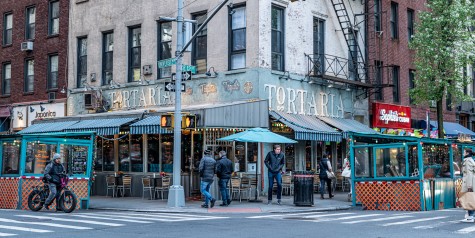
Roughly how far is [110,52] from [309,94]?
9.84 meters

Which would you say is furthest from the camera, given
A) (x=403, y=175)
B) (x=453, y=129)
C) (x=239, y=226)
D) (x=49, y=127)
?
(x=453, y=129)

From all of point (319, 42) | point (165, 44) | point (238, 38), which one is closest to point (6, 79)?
point (165, 44)

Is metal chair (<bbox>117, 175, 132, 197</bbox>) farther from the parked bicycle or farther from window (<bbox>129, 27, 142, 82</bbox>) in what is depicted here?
the parked bicycle

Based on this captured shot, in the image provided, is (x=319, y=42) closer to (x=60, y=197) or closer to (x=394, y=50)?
(x=394, y=50)

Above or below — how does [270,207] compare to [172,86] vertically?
below

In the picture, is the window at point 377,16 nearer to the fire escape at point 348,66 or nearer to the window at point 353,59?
the fire escape at point 348,66

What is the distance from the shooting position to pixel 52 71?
107ft

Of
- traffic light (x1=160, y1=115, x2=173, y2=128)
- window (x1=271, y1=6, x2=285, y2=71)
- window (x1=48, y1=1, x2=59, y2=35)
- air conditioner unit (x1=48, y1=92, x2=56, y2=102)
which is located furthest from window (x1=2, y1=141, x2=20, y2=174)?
window (x1=48, y1=1, x2=59, y2=35)

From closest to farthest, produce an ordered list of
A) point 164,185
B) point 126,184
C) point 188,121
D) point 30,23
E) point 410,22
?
point 188,121 < point 164,185 < point 126,184 < point 30,23 < point 410,22

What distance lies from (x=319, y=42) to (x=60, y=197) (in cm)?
1382

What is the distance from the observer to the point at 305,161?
1054 inches

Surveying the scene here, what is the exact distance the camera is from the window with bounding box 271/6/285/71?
24922mm

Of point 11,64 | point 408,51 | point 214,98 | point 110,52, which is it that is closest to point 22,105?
point 11,64

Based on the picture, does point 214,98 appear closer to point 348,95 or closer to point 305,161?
point 305,161
